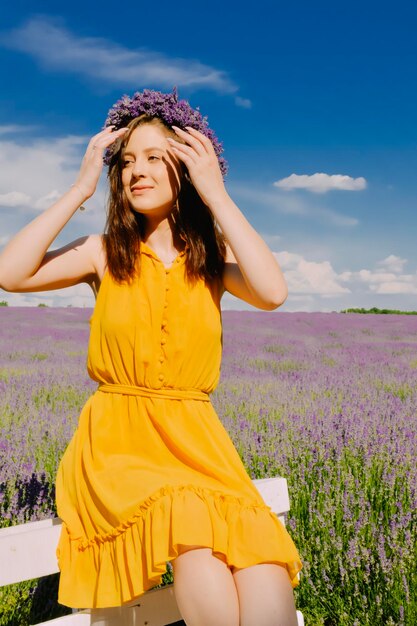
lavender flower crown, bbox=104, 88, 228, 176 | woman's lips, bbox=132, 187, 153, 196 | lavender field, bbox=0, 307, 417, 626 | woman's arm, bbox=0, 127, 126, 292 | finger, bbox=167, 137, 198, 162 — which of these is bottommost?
lavender field, bbox=0, 307, 417, 626

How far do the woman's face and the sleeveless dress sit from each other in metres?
0.16

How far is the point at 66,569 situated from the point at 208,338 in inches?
29.8

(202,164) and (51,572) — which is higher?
(202,164)

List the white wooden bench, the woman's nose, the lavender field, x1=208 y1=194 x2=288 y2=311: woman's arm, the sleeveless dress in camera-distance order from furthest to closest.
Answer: the lavender field → the woman's nose → x1=208 y1=194 x2=288 y2=311: woman's arm → the white wooden bench → the sleeveless dress

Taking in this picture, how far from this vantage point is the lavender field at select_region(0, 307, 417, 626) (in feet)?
8.61

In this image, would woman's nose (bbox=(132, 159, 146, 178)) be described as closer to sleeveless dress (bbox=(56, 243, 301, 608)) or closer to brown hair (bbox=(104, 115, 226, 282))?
brown hair (bbox=(104, 115, 226, 282))

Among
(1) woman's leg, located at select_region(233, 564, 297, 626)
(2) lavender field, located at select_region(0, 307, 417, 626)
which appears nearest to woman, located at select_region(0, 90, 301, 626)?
(1) woman's leg, located at select_region(233, 564, 297, 626)

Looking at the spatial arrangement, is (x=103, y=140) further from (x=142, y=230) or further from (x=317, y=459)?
(x=317, y=459)

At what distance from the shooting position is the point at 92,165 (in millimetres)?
1981

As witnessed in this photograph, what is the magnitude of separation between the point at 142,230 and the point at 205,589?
1.14 metres

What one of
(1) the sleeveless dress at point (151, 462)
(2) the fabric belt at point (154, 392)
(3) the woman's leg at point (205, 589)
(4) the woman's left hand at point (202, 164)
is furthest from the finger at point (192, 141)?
(3) the woman's leg at point (205, 589)

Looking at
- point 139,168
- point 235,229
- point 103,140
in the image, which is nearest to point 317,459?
point 235,229

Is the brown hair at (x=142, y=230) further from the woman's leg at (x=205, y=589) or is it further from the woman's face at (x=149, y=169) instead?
the woman's leg at (x=205, y=589)

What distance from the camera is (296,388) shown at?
5.51 m
